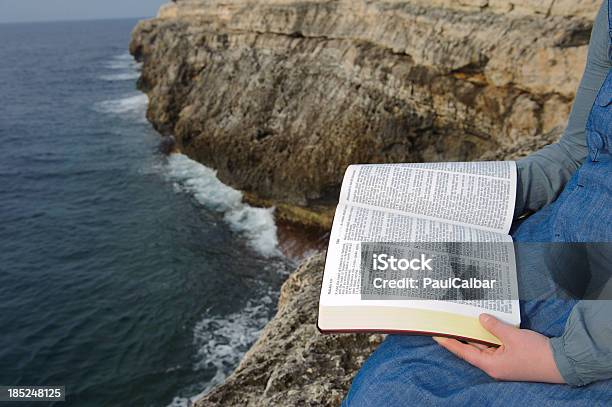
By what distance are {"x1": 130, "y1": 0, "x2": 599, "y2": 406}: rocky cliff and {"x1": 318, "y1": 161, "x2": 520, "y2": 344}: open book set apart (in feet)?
9.50

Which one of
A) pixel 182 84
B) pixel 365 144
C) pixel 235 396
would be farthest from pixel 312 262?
pixel 182 84

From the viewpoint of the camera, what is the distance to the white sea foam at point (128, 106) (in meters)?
26.1

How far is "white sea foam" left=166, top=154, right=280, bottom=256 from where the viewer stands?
12622mm

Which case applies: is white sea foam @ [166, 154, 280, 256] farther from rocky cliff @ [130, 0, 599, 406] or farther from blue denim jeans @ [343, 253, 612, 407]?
blue denim jeans @ [343, 253, 612, 407]

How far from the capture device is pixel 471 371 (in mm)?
1438

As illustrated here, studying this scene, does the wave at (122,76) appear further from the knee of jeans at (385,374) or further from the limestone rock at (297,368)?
the knee of jeans at (385,374)

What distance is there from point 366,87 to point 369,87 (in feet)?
0.32

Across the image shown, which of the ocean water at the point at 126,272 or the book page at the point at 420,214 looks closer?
the book page at the point at 420,214

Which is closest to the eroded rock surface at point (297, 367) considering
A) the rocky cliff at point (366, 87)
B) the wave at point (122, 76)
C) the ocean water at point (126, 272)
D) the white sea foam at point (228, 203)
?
the rocky cliff at point (366, 87)

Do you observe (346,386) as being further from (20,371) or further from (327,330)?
(20,371)

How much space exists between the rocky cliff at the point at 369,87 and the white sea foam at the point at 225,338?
3689 mm

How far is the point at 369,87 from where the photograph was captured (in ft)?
41.4

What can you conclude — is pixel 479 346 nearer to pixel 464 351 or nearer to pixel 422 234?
pixel 464 351

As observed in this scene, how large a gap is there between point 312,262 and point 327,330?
7.75 feet
